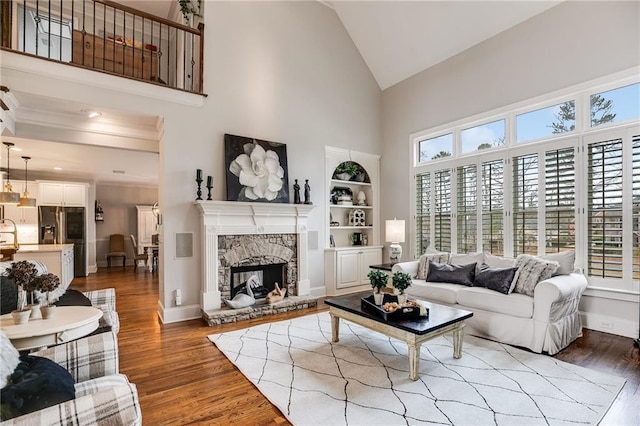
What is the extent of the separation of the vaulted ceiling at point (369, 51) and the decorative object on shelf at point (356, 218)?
104 inches

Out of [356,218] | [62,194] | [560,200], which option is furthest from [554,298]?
[62,194]

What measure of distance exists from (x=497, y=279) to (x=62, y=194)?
9.82 metres

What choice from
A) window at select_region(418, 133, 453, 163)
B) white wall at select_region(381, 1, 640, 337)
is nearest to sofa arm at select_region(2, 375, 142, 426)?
white wall at select_region(381, 1, 640, 337)

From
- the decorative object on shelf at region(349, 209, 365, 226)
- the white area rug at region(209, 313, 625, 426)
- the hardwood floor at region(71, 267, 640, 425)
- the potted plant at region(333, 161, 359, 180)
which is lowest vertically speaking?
the hardwood floor at region(71, 267, 640, 425)

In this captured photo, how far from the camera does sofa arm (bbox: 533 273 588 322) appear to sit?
3146 millimetres

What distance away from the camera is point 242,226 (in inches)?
187

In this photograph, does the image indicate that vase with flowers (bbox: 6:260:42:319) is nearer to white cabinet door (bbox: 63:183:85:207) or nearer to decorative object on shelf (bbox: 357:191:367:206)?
decorative object on shelf (bbox: 357:191:367:206)

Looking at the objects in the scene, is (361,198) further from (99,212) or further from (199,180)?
(99,212)

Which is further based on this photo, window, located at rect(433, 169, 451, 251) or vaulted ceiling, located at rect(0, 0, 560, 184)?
window, located at rect(433, 169, 451, 251)

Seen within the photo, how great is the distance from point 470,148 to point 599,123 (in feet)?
5.29

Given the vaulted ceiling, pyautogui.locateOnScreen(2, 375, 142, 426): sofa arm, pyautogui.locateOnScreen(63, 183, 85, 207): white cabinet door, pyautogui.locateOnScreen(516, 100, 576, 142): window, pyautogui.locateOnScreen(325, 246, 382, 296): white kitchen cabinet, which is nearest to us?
pyautogui.locateOnScreen(2, 375, 142, 426): sofa arm

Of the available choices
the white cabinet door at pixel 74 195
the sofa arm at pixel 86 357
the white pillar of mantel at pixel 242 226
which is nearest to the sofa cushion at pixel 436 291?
the white pillar of mantel at pixel 242 226

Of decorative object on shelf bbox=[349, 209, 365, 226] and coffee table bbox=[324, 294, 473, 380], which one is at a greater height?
decorative object on shelf bbox=[349, 209, 365, 226]

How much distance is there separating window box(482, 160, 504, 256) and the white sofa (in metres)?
1.09
